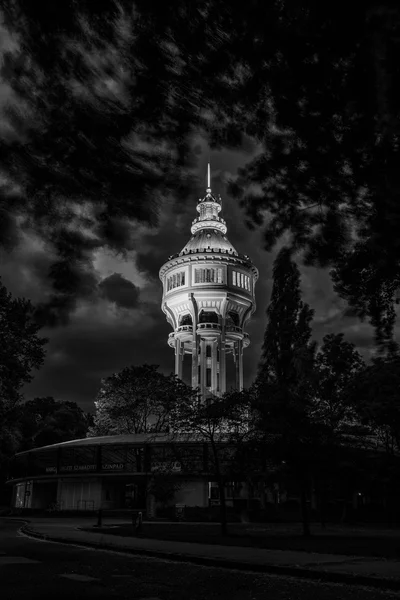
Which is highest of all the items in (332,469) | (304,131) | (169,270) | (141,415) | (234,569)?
(169,270)

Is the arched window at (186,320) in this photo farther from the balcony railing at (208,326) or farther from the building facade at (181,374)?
the balcony railing at (208,326)

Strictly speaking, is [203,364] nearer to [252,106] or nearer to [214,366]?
[214,366]

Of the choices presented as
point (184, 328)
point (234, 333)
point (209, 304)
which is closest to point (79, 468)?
point (184, 328)

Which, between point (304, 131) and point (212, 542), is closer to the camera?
point (304, 131)

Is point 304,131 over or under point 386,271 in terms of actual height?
over

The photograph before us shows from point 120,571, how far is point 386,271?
9289mm

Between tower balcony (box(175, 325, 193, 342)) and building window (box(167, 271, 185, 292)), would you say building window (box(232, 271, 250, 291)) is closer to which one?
building window (box(167, 271, 185, 292))

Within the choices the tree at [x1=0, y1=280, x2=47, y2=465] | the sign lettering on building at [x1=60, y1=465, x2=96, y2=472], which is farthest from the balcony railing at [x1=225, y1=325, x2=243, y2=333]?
the tree at [x1=0, y1=280, x2=47, y2=465]

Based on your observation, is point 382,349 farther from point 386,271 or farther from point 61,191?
point 61,191

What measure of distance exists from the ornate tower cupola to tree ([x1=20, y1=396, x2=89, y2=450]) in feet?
57.1

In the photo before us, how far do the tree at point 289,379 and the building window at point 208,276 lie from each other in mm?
38159

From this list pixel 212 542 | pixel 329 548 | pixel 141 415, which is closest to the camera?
pixel 329 548

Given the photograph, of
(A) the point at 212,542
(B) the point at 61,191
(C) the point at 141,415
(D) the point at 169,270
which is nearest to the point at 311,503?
(A) the point at 212,542

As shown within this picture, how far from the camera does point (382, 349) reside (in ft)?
31.2
